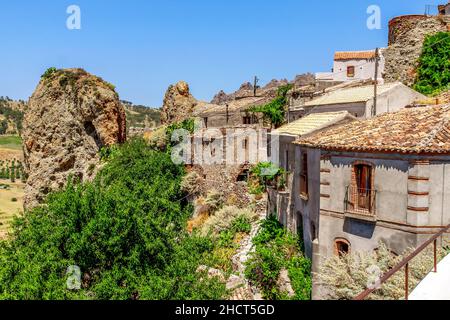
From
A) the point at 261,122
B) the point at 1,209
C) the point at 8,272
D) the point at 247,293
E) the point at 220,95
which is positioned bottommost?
the point at 1,209

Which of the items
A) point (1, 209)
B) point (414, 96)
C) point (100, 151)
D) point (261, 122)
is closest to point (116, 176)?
point (100, 151)

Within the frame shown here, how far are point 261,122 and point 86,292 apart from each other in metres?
24.9

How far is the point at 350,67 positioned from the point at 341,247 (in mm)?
29343

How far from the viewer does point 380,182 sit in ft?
47.4

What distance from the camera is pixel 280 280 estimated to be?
18.9m

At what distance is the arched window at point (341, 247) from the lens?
1569cm

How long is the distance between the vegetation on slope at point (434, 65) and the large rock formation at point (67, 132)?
25.1 metres

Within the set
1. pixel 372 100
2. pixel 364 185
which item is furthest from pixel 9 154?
pixel 364 185

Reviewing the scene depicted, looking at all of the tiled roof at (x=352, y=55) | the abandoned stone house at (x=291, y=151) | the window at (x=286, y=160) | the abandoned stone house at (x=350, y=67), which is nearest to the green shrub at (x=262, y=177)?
the abandoned stone house at (x=291, y=151)

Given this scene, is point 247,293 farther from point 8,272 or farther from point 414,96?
point 414,96

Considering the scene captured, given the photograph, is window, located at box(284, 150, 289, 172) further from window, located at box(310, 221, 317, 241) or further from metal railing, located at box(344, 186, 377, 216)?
metal railing, located at box(344, 186, 377, 216)
